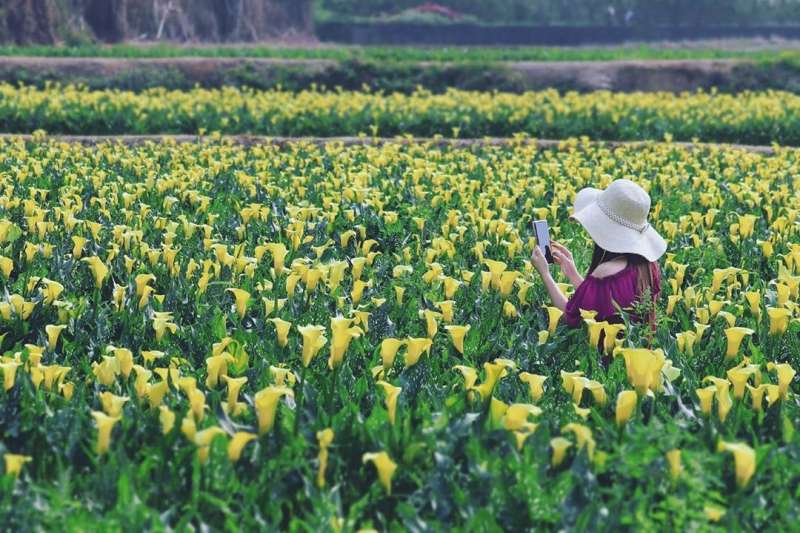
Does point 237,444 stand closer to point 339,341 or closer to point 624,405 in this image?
point 339,341

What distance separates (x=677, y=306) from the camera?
185 inches

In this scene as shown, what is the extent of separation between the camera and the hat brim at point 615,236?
438 cm

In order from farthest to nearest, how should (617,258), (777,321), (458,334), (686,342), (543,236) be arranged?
(543,236) → (617,258) → (777,321) → (686,342) → (458,334)

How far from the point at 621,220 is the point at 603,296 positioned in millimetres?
342

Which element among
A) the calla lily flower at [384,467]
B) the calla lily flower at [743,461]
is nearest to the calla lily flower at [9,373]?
the calla lily flower at [384,467]

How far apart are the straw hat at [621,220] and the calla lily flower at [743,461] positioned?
1759 millimetres

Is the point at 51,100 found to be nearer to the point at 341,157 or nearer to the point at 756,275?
the point at 341,157

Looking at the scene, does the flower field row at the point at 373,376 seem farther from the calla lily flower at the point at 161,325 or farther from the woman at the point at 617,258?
the woman at the point at 617,258

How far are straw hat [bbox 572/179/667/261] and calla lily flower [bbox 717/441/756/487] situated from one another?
176 centimetres

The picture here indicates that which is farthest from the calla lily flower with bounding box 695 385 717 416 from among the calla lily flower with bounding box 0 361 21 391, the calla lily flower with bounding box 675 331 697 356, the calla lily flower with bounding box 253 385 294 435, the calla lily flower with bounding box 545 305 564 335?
the calla lily flower with bounding box 0 361 21 391

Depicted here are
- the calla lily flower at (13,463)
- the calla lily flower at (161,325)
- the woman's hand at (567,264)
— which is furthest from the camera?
the woman's hand at (567,264)

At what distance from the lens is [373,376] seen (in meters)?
3.53

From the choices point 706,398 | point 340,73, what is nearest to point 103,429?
point 706,398

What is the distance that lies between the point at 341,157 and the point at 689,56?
19.0 meters
